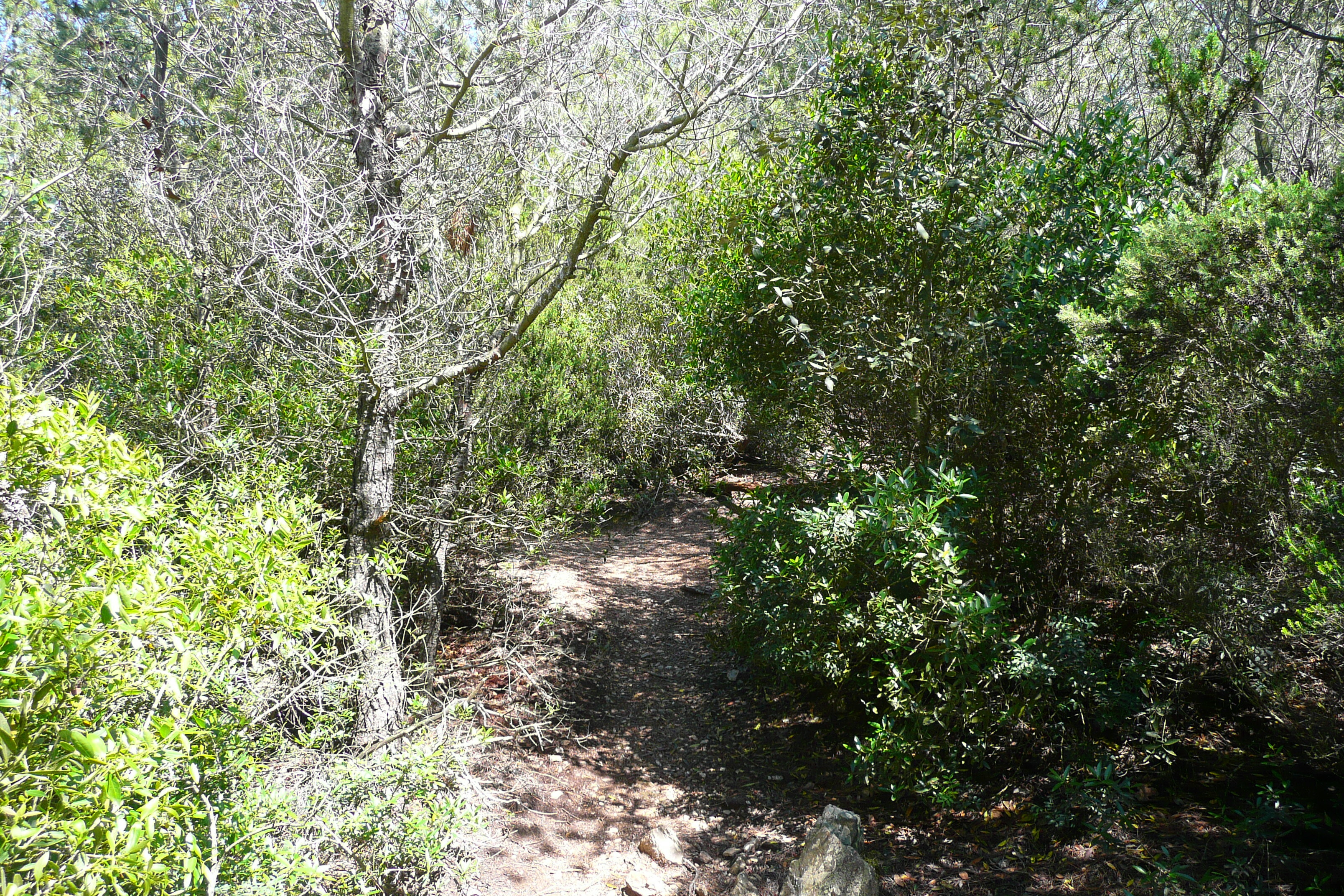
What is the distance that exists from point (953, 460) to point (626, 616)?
3.88 m

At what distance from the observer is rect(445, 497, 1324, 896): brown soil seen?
358 cm

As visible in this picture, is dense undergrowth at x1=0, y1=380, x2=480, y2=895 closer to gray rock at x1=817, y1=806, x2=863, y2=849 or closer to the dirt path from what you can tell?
the dirt path

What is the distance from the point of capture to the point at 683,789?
4.84 meters

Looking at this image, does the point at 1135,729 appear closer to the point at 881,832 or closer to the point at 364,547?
the point at 881,832

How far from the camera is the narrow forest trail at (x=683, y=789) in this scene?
3768mm

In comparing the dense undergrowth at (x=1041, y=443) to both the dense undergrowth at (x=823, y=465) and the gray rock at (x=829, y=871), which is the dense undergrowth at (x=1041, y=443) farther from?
the gray rock at (x=829, y=871)

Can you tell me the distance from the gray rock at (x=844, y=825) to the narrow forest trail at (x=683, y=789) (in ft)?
0.58

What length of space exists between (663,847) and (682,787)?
0.77 metres

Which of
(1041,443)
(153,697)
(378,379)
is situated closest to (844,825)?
(1041,443)

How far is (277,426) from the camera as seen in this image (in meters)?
4.65

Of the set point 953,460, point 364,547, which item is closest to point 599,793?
point 364,547

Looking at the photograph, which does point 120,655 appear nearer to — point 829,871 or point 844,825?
point 829,871

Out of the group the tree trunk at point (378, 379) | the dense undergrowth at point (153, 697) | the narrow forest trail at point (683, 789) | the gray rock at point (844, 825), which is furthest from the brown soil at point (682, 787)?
the dense undergrowth at point (153, 697)

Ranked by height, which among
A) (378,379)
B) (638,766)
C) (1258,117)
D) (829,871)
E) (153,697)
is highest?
(1258,117)
